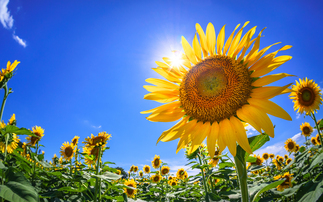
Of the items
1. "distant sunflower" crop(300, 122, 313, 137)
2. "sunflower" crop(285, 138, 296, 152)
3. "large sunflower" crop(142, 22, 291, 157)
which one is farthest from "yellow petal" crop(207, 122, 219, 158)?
"sunflower" crop(285, 138, 296, 152)

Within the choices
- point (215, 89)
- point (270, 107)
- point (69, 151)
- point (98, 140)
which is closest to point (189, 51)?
point (215, 89)

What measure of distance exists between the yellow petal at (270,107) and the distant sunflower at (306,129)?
931 cm

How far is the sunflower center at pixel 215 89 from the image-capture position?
1413 millimetres

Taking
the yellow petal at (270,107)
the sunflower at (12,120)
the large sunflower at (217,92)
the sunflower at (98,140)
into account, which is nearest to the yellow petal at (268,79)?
the large sunflower at (217,92)

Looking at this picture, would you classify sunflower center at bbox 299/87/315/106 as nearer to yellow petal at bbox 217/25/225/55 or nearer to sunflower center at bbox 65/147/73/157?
yellow petal at bbox 217/25/225/55

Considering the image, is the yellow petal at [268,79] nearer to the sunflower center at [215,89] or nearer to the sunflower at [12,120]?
the sunflower center at [215,89]

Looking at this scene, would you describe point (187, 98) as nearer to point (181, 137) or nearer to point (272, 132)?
point (181, 137)

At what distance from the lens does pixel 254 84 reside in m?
1.38

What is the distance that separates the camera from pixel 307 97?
4.66 meters

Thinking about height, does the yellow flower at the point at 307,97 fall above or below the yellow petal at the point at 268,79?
above

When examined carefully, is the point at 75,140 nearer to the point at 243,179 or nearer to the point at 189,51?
the point at 189,51

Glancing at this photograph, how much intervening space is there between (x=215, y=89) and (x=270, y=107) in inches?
17.1

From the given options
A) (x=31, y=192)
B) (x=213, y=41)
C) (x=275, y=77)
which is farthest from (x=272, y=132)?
(x=31, y=192)

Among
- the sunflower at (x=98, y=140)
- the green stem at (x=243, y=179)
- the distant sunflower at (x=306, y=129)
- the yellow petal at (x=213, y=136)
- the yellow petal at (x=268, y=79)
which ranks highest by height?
the distant sunflower at (x=306, y=129)
